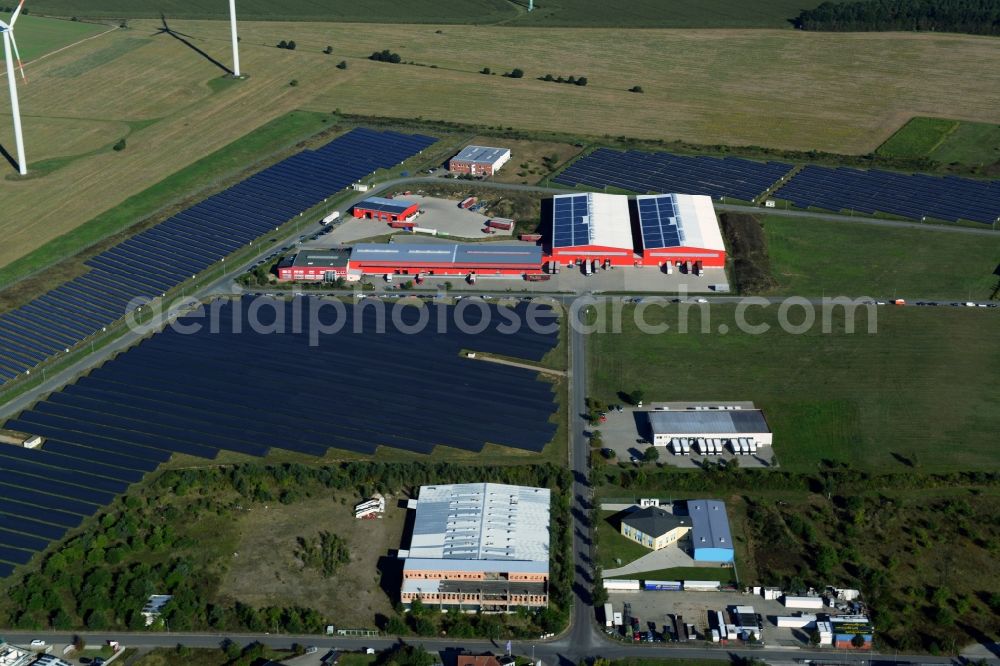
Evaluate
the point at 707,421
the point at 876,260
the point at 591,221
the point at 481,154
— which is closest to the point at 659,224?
the point at 591,221

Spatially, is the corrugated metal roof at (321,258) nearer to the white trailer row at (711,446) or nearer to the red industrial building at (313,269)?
the red industrial building at (313,269)

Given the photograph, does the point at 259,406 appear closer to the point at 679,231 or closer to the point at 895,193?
the point at 679,231

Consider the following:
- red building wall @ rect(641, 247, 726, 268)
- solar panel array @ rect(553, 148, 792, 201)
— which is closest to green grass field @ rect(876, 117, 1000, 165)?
solar panel array @ rect(553, 148, 792, 201)

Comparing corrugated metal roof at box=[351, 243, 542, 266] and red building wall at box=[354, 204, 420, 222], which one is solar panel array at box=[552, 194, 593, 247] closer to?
corrugated metal roof at box=[351, 243, 542, 266]

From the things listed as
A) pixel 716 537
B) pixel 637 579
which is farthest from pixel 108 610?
pixel 716 537

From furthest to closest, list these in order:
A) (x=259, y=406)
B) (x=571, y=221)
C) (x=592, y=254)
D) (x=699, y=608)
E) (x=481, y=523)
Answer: (x=571, y=221), (x=592, y=254), (x=259, y=406), (x=481, y=523), (x=699, y=608)

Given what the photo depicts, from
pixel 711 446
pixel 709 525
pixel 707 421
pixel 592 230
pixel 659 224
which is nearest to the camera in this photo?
pixel 709 525

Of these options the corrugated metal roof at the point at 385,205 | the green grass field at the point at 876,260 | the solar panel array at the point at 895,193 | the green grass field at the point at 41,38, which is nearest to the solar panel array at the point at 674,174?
the solar panel array at the point at 895,193
